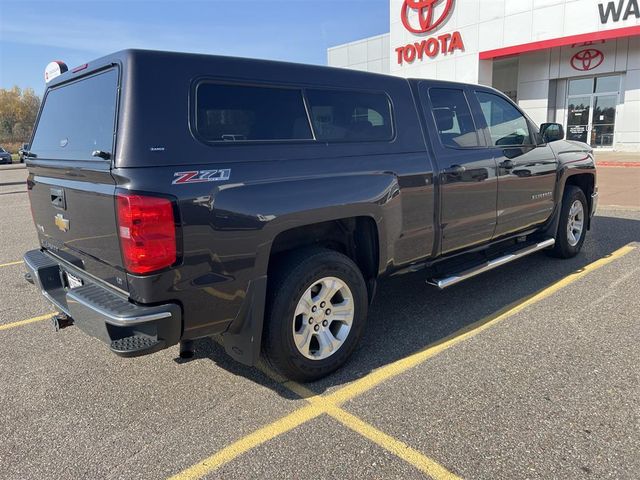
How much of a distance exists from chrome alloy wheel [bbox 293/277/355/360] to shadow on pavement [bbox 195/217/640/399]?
0.24 meters

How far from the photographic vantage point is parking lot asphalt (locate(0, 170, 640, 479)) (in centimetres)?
243

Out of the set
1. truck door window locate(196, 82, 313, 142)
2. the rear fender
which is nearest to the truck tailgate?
truck door window locate(196, 82, 313, 142)

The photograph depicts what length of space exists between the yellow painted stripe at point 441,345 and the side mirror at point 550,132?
4.89ft

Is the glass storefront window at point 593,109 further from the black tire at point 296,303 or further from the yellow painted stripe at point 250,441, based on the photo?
the yellow painted stripe at point 250,441

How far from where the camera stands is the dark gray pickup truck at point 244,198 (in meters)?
2.49


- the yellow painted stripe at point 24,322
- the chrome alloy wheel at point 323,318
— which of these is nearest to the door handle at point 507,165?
the chrome alloy wheel at point 323,318

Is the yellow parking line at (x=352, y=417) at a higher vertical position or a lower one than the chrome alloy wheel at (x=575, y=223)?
lower

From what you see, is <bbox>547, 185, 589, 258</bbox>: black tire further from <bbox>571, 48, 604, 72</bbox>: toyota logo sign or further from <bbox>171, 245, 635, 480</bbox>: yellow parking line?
<bbox>571, 48, 604, 72</bbox>: toyota logo sign

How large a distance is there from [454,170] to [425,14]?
2340 centimetres

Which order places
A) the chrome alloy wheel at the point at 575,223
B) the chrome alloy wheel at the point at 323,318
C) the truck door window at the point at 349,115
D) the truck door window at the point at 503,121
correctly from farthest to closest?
the chrome alloy wheel at the point at 575,223
the truck door window at the point at 503,121
the truck door window at the point at 349,115
the chrome alloy wheel at the point at 323,318

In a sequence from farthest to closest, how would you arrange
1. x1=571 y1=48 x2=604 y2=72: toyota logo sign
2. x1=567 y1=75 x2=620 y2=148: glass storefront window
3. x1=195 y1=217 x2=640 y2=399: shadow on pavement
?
x1=567 y1=75 x2=620 y2=148: glass storefront window
x1=571 y1=48 x2=604 y2=72: toyota logo sign
x1=195 y1=217 x2=640 y2=399: shadow on pavement

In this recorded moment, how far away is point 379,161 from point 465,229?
121 cm

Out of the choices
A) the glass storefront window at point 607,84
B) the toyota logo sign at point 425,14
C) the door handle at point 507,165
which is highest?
the toyota logo sign at point 425,14

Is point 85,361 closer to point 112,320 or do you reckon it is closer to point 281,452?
point 112,320
